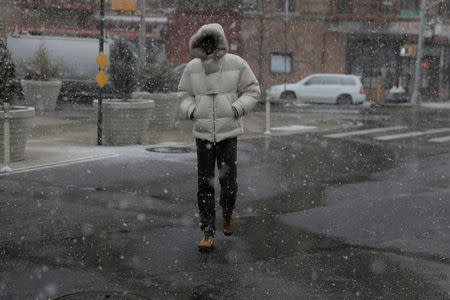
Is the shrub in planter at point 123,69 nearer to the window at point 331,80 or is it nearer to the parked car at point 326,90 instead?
the parked car at point 326,90

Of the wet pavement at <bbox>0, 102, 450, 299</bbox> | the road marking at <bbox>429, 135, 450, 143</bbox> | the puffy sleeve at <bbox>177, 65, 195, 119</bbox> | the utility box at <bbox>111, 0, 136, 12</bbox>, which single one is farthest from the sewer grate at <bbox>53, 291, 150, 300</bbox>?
the road marking at <bbox>429, 135, 450, 143</bbox>

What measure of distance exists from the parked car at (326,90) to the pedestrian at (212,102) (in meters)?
25.3

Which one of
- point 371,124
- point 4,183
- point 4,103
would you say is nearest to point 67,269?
point 4,183

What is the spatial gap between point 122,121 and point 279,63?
26.3 m

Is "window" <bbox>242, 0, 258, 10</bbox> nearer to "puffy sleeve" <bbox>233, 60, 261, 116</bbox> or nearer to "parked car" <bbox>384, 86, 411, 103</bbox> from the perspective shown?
"parked car" <bbox>384, 86, 411, 103</bbox>

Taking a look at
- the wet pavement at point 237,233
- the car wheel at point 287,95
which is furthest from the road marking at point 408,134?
the car wheel at point 287,95

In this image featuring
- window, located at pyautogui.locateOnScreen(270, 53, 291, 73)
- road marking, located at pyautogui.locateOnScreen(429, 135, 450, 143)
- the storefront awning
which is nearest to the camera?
road marking, located at pyautogui.locateOnScreen(429, 135, 450, 143)

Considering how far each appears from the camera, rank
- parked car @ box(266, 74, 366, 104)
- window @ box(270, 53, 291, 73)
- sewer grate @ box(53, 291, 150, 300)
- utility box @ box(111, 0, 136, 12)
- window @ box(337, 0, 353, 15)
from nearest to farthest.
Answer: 1. sewer grate @ box(53, 291, 150, 300)
2. utility box @ box(111, 0, 136, 12)
3. parked car @ box(266, 74, 366, 104)
4. window @ box(270, 53, 291, 73)
5. window @ box(337, 0, 353, 15)

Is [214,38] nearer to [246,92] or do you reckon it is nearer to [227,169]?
[246,92]

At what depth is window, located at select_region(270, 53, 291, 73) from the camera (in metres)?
38.5

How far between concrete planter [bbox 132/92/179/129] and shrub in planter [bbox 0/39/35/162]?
17.0ft

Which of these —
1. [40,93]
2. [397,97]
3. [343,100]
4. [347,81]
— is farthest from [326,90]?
[40,93]

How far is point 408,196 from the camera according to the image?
351 inches

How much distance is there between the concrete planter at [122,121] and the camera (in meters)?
13.1
